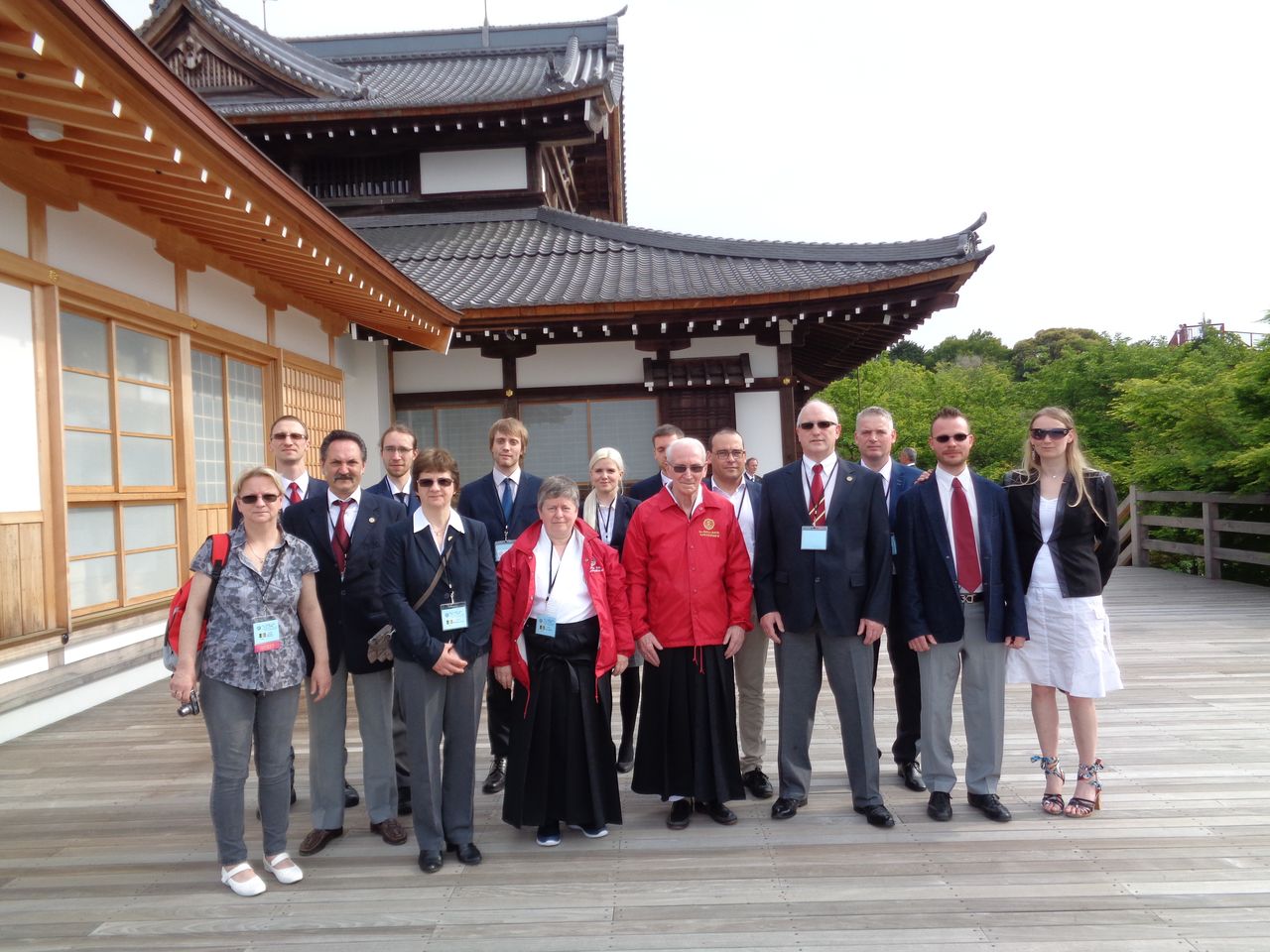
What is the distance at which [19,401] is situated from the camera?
485 cm

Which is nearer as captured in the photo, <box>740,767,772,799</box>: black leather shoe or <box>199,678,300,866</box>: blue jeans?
<box>199,678,300,866</box>: blue jeans

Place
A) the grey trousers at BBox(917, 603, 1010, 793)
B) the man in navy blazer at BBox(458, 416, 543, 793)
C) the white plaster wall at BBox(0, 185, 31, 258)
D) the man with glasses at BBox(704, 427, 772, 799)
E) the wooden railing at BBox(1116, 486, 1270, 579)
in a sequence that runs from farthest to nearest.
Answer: the wooden railing at BBox(1116, 486, 1270, 579) → the white plaster wall at BBox(0, 185, 31, 258) → the man in navy blazer at BBox(458, 416, 543, 793) → the man with glasses at BBox(704, 427, 772, 799) → the grey trousers at BBox(917, 603, 1010, 793)

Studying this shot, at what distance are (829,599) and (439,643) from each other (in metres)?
1.53

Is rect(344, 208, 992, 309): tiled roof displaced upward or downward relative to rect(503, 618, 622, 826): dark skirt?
upward

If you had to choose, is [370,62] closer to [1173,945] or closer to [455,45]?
[455,45]

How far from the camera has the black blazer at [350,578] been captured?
10.7ft

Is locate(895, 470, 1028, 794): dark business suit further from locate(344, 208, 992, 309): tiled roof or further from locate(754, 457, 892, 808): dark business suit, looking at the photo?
locate(344, 208, 992, 309): tiled roof

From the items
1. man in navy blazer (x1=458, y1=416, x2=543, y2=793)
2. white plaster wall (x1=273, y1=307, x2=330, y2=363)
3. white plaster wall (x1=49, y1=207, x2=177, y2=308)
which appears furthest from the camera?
white plaster wall (x1=273, y1=307, x2=330, y2=363)

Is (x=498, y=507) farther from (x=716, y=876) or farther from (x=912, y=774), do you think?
(x=912, y=774)

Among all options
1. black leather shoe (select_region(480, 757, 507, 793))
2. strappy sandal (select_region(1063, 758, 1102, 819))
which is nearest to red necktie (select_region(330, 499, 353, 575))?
black leather shoe (select_region(480, 757, 507, 793))

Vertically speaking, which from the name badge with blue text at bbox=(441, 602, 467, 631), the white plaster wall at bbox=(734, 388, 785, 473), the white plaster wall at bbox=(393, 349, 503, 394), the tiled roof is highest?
the tiled roof

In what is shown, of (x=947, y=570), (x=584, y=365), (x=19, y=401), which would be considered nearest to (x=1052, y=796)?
(x=947, y=570)

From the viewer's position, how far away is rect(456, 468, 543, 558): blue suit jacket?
13.7 feet

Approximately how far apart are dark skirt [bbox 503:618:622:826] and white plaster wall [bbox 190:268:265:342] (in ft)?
16.2
